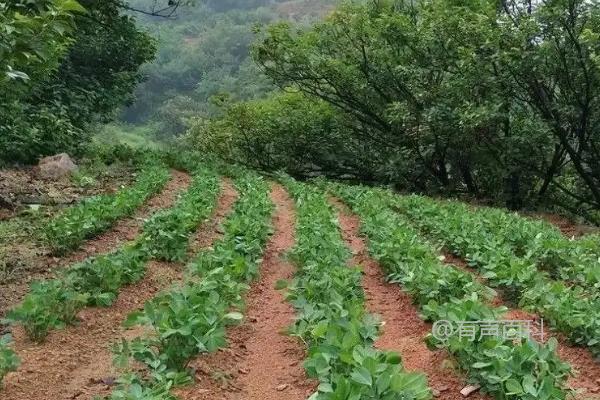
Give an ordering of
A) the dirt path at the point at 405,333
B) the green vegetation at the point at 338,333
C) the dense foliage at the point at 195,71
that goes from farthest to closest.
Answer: the dense foliage at the point at 195,71 → the dirt path at the point at 405,333 → the green vegetation at the point at 338,333

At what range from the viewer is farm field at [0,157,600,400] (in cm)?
349

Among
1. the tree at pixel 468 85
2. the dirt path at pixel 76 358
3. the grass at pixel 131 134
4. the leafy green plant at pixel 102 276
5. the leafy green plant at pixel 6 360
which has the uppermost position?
the tree at pixel 468 85

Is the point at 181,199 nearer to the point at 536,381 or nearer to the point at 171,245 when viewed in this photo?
the point at 171,245

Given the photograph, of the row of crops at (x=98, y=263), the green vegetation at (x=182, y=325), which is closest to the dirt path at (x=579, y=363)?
→ the green vegetation at (x=182, y=325)

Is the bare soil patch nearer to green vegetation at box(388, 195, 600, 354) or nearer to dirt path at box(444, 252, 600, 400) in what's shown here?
green vegetation at box(388, 195, 600, 354)

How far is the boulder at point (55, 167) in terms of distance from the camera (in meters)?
14.6

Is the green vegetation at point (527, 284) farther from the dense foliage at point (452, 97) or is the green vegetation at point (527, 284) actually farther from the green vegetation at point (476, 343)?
the dense foliage at point (452, 97)

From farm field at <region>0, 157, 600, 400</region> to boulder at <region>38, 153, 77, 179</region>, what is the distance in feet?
18.2

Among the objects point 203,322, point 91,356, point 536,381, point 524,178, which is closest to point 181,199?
point 91,356

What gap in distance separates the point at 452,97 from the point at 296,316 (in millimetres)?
13310

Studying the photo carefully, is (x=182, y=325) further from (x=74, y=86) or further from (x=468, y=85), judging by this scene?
(x=74, y=86)

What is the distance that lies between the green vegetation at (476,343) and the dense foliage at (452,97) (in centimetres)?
794

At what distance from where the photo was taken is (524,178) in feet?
61.4

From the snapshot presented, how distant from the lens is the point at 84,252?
320 inches
